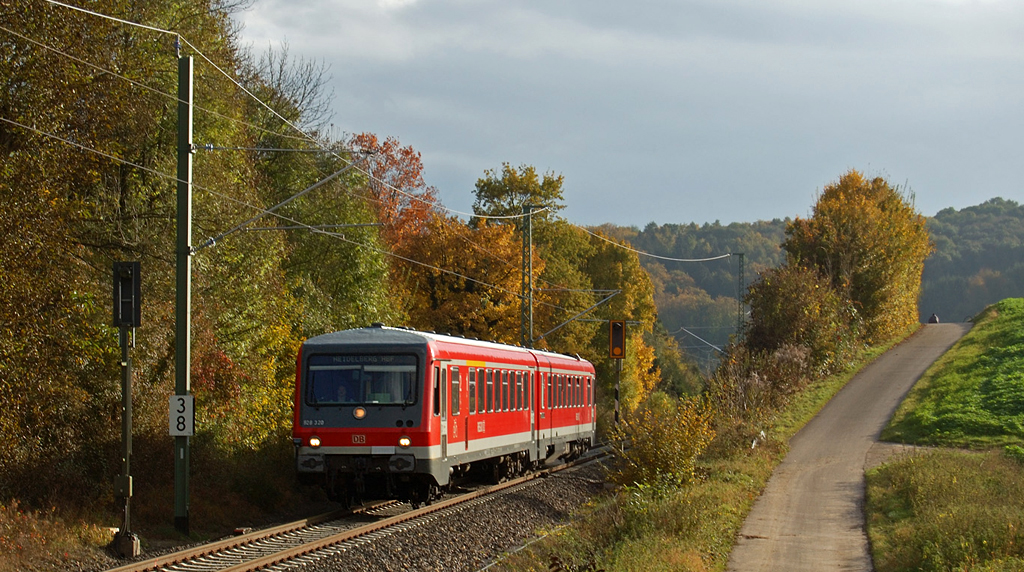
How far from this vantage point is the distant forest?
406 ft

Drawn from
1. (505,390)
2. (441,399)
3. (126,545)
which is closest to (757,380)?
(505,390)

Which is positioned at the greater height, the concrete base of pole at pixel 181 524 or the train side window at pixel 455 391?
the train side window at pixel 455 391

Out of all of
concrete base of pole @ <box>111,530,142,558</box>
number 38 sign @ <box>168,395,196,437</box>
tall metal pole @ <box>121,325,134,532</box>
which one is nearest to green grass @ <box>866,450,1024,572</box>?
concrete base of pole @ <box>111,530,142,558</box>

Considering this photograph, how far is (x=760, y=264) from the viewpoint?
12638 cm

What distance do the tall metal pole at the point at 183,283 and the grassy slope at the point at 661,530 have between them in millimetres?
5488

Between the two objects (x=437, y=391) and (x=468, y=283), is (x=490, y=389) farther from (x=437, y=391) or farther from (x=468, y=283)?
(x=468, y=283)

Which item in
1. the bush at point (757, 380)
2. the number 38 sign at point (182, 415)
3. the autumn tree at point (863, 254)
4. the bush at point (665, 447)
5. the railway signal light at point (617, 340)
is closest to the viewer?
the number 38 sign at point (182, 415)

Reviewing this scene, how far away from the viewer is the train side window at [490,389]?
68.1ft

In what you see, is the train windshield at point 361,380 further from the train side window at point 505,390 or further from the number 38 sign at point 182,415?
the train side window at point 505,390

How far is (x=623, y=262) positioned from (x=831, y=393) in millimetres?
32291

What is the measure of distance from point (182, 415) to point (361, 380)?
9.97 feet

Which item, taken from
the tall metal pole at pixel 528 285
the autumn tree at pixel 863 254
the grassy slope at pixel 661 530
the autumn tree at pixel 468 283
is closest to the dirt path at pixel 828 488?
the grassy slope at pixel 661 530

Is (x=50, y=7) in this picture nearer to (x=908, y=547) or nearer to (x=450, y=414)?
(x=450, y=414)

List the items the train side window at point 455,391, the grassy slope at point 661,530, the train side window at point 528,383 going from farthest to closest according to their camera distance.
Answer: the train side window at point 528,383
the train side window at point 455,391
the grassy slope at point 661,530
